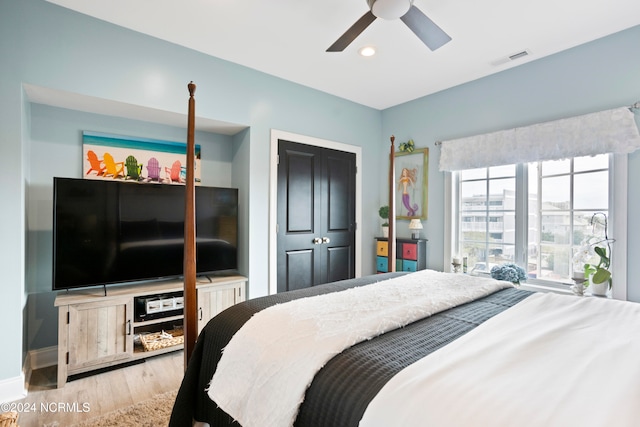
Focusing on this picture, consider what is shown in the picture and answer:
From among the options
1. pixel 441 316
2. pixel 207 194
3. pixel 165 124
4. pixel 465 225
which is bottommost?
pixel 441 316

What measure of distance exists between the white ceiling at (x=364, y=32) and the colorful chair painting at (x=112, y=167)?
1.09 meters

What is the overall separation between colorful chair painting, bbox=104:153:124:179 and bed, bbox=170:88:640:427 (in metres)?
2.07

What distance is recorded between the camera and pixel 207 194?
10.1 feet

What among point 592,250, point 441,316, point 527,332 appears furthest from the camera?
point 592,250

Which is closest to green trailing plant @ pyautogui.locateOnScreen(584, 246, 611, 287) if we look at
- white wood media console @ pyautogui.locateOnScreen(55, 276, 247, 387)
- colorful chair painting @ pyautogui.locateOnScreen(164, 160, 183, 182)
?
white wood media console @ pyautogui.locateOnScreen(55, 276, 247, 387)

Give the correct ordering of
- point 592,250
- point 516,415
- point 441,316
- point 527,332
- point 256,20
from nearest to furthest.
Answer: point 516,415, point 527,332, point 441,316, point 256,20, point 592,250

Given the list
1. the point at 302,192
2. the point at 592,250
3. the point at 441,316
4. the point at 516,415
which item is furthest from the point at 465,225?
the point at 516,415

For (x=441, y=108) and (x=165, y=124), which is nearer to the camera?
(x=165, y=124)

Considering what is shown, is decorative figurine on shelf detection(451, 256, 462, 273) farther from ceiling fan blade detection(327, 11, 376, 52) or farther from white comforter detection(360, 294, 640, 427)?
ceiling fan blade detection(327, 11, 376, 52)

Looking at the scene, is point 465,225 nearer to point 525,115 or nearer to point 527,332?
point 525,115

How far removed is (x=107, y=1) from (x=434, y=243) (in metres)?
3.66

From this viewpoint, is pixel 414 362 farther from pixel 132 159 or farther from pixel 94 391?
pixel 132 159

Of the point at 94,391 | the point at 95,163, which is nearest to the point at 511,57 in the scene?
the point at 95,163

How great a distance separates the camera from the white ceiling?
2.24m
